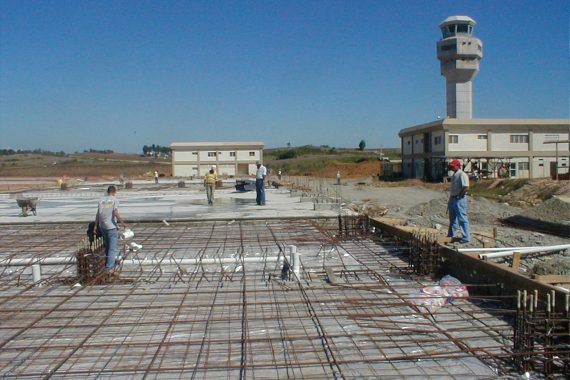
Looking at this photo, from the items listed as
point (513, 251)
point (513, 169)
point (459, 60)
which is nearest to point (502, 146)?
point (513, 169)

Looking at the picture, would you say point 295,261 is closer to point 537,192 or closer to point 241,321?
point 241,321

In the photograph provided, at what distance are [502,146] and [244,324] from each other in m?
35.1

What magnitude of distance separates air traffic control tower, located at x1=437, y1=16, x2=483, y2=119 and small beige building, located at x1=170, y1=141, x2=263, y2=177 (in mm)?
17872

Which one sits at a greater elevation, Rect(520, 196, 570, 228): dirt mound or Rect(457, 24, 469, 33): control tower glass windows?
Rect(457, 24, 469, 33): control tower glass windows

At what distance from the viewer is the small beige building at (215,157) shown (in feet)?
156

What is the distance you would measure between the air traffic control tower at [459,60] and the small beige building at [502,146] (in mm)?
11819

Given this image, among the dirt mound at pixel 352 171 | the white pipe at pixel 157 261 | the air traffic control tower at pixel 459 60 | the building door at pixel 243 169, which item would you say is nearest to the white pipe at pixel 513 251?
the white pipe at pixel 157 261

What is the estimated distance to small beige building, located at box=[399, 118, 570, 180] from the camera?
35.6 meters

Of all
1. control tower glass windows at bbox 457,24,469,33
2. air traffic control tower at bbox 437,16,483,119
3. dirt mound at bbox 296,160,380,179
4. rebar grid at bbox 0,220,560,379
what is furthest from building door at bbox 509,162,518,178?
rebar grid at bbox 0,220,560,379

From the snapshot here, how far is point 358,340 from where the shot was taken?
173 inches

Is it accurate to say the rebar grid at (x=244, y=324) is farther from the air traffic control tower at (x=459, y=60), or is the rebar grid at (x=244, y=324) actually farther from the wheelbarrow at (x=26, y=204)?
the air traffic control tower at (x=459, y=60)

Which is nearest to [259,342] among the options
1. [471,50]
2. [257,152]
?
[257,152]

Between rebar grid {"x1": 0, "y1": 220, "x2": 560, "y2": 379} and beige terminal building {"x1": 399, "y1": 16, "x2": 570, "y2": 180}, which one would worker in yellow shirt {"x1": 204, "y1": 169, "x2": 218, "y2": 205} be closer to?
rebar grid {"x1": 0, "y1": 220, "x2": 560, "y2": 379}

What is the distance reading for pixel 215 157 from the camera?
1892 inches
